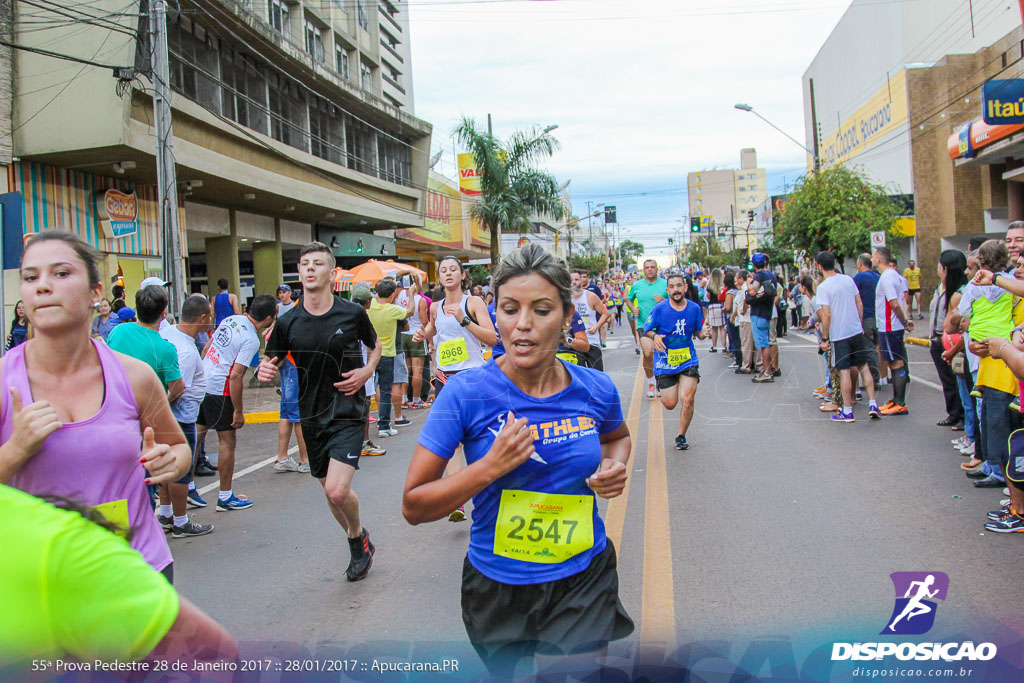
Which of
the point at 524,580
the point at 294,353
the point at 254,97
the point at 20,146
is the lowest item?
the point at 524,580

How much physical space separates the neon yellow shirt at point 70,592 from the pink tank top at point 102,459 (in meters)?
0.86

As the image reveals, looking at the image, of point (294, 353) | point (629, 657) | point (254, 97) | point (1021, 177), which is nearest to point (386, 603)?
point (294, 353)

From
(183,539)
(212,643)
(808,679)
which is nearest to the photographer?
(212,643)

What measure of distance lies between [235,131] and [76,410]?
47.5 feet

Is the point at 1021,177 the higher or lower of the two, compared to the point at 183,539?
higher

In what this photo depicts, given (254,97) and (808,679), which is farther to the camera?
(254,97)

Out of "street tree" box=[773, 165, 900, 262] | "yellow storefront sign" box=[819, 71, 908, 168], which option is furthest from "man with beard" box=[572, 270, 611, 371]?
"yellow storefront sign" box=[819, 71, 908, 168]

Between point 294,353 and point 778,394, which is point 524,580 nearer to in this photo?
point 294,353

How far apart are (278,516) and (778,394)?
8034 mm

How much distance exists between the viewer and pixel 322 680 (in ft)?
6.68

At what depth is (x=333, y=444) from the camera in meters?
4.42

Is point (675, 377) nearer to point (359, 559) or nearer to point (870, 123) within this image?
point (359, 559)

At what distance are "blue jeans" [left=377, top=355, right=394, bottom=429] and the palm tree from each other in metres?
3.11

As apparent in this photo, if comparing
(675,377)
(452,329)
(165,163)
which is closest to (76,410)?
(165,163)
